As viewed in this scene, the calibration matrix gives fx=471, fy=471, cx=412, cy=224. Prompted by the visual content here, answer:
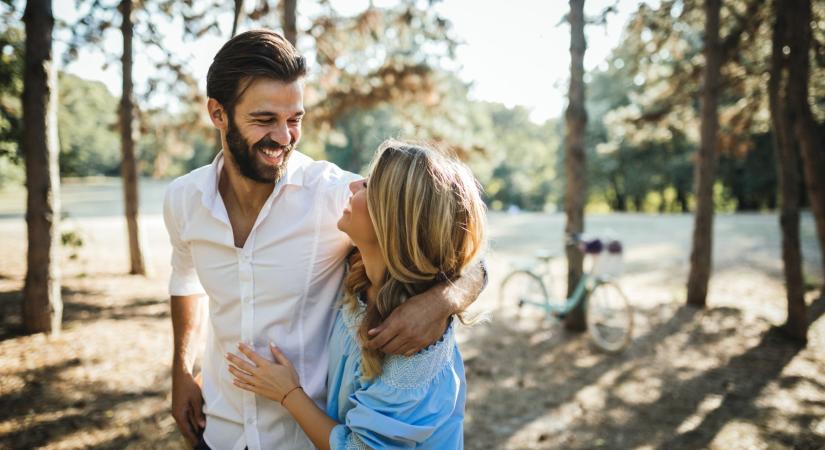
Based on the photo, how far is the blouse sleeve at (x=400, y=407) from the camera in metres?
1.35

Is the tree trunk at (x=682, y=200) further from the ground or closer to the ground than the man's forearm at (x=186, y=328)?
further from the ground

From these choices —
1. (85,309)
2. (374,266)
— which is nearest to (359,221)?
(374,266)

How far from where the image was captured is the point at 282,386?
154 centimetres

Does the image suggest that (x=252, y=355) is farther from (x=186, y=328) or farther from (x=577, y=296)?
(x=577, y=296)

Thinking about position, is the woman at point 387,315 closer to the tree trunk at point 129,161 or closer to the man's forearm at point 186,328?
the man's forearm at point 186,328

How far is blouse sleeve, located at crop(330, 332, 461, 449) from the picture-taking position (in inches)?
53.1

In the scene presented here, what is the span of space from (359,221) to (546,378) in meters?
4.36

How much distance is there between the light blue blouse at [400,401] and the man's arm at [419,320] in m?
0.06

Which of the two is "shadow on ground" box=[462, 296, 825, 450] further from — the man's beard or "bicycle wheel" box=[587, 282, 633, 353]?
the man's beard

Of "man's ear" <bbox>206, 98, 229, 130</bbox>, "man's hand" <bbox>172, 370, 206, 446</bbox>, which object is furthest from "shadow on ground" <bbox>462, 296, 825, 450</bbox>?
"man's ear" <bbox>206, 98, 229, 130</bbox>

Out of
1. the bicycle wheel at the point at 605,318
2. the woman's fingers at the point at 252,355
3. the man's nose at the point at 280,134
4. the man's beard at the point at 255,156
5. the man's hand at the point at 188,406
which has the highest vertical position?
the man's nose at the point at 280,134

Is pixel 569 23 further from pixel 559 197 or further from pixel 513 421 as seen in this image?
pixel 559 197

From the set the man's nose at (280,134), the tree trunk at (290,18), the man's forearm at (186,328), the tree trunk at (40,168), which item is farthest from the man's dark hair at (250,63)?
the tree trunk at (290,18)

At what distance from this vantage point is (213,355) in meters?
1.85
